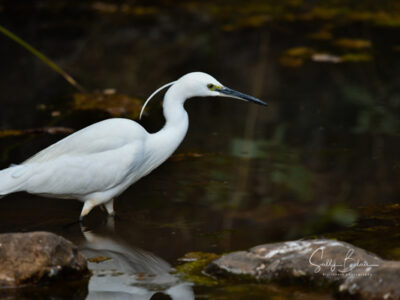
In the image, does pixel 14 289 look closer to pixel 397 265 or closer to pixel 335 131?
pixel 397 265

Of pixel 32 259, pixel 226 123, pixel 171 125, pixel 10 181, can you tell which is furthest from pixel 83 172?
pixel 226 123

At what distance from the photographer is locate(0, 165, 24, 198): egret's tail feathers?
477 cm

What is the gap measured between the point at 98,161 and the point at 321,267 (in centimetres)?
192

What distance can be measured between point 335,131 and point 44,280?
3.97m

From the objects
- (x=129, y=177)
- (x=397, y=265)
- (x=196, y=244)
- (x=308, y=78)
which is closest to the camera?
(x=397, y=265)

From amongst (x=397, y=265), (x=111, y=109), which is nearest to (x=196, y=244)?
(x=397, y=265)

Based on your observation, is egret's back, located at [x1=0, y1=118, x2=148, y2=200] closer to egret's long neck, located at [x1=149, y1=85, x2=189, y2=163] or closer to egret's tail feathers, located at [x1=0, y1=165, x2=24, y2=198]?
egret's tail feathers, located at [x1=0, y1=165, x2=24, y2=198]

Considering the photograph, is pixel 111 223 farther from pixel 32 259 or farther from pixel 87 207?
pixel 32 259

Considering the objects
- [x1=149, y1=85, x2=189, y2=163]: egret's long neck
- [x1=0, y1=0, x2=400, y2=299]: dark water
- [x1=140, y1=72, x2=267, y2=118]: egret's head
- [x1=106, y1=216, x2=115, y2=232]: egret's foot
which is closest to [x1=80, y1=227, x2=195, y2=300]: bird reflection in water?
[x1=0, y1=0, x2=400, y2=299]: dark water

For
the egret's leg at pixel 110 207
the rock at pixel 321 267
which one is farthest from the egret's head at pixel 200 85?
the rock at pixel 321 267

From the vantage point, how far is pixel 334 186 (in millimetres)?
5578

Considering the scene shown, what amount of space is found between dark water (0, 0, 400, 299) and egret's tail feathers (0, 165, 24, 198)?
303 mm

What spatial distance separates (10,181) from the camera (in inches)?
189
